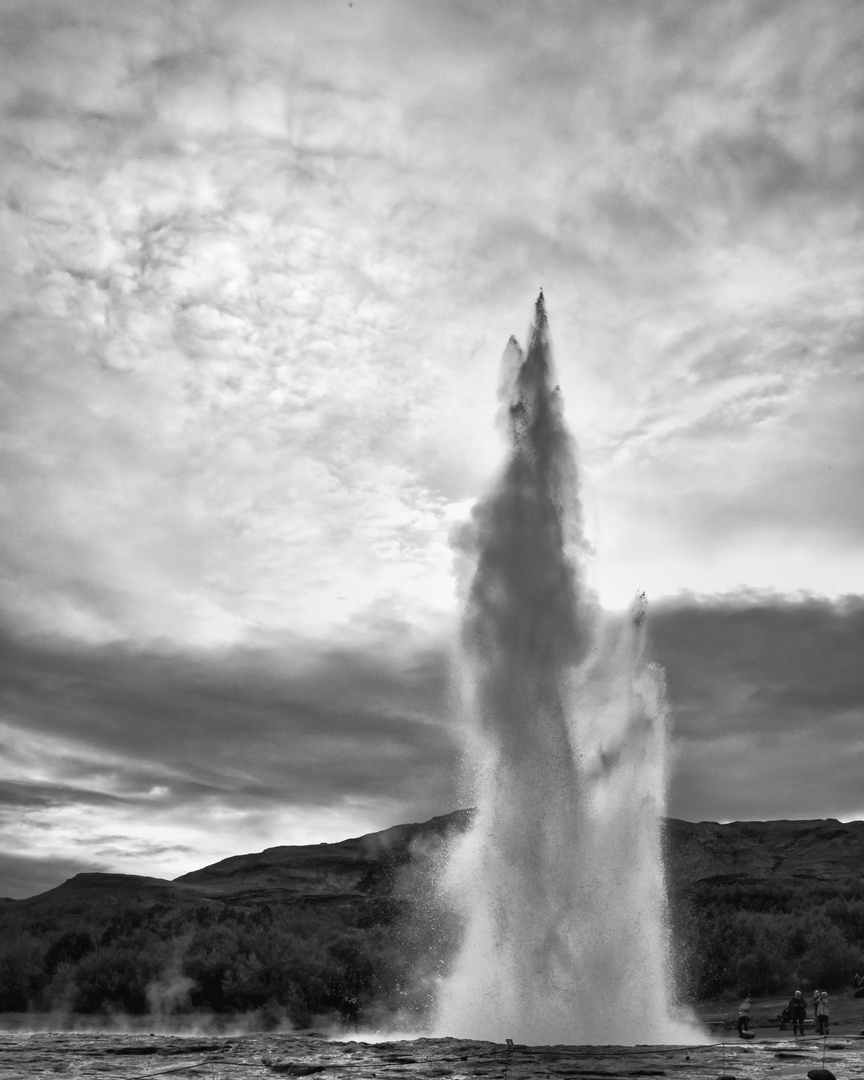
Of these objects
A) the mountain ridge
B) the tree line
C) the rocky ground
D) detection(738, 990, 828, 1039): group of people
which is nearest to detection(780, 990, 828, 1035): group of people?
detection(738, 990, 828, 1039): group of people

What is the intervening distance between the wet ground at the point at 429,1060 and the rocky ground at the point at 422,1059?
3 cm

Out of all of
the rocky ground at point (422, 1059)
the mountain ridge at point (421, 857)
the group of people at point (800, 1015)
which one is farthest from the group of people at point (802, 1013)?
the mountain ridge at point (421, 857)

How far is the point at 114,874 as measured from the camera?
179875 millimetres

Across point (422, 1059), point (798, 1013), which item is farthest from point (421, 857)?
point (422, 1059)

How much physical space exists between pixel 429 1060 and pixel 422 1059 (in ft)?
1.05

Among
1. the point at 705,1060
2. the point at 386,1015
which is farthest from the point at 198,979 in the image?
the point at 705,1060

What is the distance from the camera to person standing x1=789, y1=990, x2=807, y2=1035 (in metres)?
36.5

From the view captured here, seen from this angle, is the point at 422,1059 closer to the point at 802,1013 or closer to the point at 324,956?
the point at 802,1013

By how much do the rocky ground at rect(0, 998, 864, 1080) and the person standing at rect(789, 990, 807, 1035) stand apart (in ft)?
3.54

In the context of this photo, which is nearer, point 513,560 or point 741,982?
point 513,560

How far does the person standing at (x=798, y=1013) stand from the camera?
120ft

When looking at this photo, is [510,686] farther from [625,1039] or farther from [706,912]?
[706,912]

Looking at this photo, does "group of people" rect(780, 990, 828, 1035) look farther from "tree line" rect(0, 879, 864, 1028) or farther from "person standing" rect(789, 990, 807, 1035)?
"tree line" rect(0, 879, 864, 1028)

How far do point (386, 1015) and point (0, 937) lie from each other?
35722 millimetres
